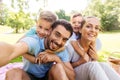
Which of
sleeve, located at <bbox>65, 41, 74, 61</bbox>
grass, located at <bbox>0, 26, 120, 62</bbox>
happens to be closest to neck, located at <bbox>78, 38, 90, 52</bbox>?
sleeve, located at <bbox>65, 41, 74, 61</bbox>

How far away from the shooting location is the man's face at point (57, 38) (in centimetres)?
149

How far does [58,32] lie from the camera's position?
5.04ft

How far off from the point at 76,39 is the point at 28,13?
252 inches

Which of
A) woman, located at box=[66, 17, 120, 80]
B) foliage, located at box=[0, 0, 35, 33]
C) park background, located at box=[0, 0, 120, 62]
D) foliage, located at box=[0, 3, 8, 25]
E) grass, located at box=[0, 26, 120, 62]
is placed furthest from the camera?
foliage, located at box=[0, 0, 35, 33]

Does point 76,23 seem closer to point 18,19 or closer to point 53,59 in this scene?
point 53,59

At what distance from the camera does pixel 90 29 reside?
1.89m

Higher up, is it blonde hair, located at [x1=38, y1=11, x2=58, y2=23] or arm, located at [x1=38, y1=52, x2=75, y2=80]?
blonde hair, located at [x1=38, y1=11, x2=58, y2=23]

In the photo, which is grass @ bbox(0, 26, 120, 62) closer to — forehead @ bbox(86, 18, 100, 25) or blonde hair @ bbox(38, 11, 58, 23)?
forehead @ bbox(86, 18, 100, 25)

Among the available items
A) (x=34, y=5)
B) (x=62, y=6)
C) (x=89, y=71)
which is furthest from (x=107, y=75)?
(x=62, y=6)

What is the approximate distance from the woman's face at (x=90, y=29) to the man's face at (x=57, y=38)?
13.1 inches

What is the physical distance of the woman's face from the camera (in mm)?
1868

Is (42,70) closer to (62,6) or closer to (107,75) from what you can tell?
(107,75)

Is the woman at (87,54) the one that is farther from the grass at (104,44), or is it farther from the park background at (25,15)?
the park background at (25,15)

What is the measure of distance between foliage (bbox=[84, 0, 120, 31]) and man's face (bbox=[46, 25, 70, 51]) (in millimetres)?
9384
